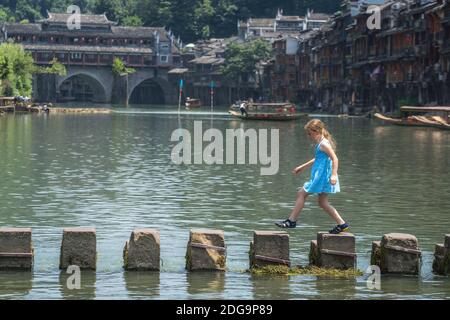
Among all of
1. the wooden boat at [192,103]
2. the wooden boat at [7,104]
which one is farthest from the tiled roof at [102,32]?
the wooden boat at [7,104]

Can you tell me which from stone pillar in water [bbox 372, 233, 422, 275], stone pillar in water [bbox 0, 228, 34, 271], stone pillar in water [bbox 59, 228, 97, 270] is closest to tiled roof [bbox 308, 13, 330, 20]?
stone pillar in water [bbox 372, 233, 422, 275]

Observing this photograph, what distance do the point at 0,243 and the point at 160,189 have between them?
45.8 feet

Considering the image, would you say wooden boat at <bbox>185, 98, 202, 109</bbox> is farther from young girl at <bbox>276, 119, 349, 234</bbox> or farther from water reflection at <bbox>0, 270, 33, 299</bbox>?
water reflection at <bbox>0, 270, 33, 299</bbox>

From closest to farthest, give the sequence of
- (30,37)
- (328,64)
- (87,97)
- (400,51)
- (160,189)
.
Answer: (160,189) < (400,51) < (328,64) < (30,37) < (87,97)

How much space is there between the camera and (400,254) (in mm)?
17641

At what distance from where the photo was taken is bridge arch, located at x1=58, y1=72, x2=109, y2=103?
579 ft

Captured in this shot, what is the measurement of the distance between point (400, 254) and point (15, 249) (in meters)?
6.12

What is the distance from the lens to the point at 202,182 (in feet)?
111

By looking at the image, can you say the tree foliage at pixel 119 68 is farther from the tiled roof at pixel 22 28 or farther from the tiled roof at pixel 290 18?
the tiled roof at pixel 290 18

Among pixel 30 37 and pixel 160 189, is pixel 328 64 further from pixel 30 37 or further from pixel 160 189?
pixel 160 189

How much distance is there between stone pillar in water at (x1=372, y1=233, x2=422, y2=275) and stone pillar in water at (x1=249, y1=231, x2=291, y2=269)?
1.54 meters

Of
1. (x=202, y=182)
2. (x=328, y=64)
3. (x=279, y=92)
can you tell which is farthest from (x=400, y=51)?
(x=202, y=182)

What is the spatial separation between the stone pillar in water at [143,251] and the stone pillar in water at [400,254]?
3.62 meters

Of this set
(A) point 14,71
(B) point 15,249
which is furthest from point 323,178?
(A) point 14,71
